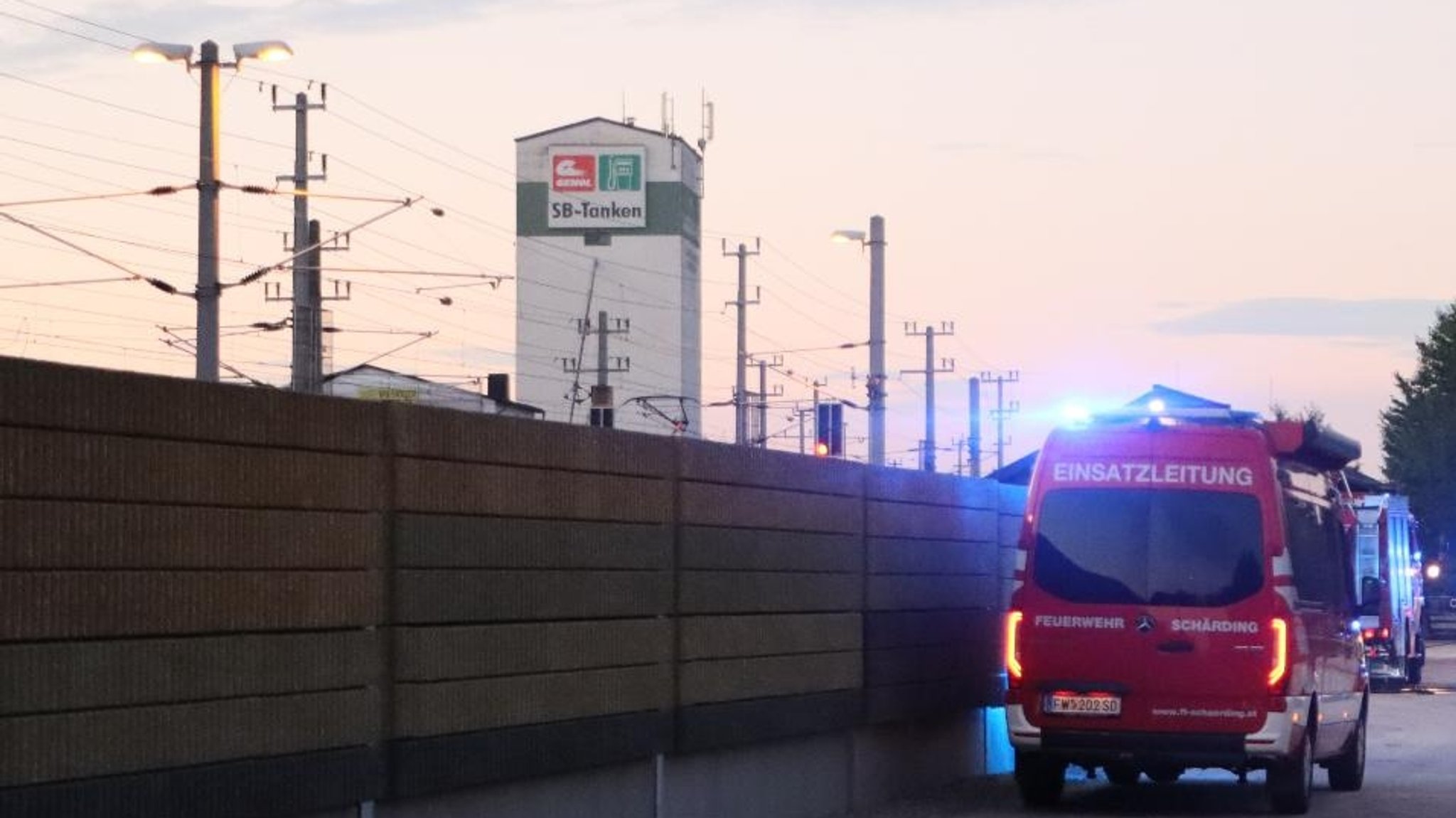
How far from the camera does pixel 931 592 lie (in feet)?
62.6

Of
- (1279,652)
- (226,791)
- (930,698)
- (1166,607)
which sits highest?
(1166,607)

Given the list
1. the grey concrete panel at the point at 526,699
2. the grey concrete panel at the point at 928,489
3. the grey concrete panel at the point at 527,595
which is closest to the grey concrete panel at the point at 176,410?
the grey concrete panel at the point at 527,595

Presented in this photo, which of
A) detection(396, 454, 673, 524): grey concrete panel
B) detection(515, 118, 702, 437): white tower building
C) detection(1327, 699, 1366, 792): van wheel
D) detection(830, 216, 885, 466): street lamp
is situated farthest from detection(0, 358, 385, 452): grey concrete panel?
detection(515, 118, 702, 437): white tower building

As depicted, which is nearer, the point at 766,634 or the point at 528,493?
the point at 528,493

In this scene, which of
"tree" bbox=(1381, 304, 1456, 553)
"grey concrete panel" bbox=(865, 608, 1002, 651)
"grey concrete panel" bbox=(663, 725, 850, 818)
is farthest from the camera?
"tree" bbox=(1381, 304, 1456, 553)

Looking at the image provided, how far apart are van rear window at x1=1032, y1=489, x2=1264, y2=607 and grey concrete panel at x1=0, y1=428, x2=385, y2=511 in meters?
7.65

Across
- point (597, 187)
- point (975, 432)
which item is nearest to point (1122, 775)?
point (975, 432)

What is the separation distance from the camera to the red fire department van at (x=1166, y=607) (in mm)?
16781

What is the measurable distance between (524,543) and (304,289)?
1436 inches

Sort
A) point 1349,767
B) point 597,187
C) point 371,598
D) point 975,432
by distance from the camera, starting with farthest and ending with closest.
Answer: point 597,187 → point 975,432 → point 1349,767 → point 371,598

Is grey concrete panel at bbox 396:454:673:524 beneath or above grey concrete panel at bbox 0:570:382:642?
above

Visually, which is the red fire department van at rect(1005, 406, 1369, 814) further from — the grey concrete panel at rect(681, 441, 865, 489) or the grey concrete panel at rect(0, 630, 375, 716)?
the grey concrete panel at rect(0, 630, 375, 716)

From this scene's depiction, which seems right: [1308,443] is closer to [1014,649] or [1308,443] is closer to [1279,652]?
[1279,652]

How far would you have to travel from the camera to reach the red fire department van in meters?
16.8
